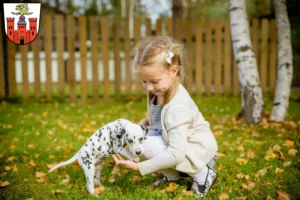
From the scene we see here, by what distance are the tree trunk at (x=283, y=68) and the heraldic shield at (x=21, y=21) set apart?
13.3ft

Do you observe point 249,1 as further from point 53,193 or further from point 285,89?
point 53,193

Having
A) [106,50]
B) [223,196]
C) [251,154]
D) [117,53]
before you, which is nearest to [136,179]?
[223,196]

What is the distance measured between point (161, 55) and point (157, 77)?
0.18m

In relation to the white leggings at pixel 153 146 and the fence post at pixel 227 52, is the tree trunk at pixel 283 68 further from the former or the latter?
the white leggings at pixel 153 146

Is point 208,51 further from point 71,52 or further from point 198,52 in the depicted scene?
point 71,52

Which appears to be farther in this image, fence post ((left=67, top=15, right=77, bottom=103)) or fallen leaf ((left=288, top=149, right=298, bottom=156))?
fence post ((left=67, top=15, right=77, bottom=103))

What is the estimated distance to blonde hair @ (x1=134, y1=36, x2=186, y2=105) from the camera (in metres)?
2.91

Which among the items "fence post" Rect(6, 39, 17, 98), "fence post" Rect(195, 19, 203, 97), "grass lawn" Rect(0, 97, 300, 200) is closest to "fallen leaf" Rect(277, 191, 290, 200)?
"grass lawn" Rect(0, 97, 300, 200)

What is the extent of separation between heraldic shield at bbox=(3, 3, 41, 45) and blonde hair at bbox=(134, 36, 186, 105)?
1.06 metres

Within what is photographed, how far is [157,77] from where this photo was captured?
115 inches

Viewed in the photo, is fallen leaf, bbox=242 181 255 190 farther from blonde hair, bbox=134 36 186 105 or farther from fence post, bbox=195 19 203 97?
fence post, bbox=195 19 203 97

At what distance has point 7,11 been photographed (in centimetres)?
338

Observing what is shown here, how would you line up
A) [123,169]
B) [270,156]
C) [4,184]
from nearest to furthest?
[4,184]
[123,169]
[270,156]

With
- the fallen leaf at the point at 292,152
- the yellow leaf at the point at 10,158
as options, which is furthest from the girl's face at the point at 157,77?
the yellow leaf at the point at 10,158
